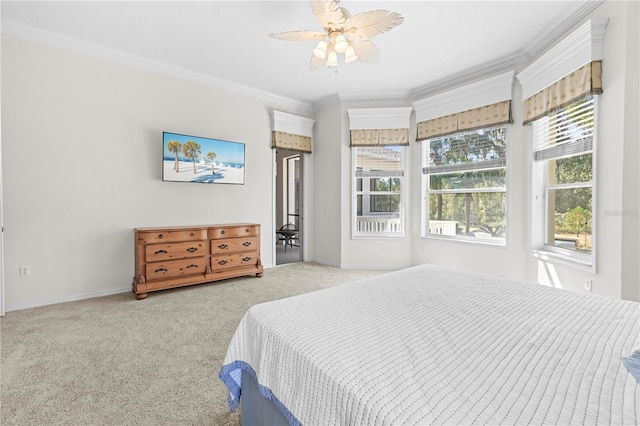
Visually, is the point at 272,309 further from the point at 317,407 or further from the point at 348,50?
the point at 348,50

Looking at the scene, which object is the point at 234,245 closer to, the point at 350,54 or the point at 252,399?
the point at 350,54

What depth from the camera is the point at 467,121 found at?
3998mm

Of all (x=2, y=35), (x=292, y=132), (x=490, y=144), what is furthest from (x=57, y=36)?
(x=490, y=144)

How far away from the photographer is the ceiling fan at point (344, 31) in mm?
2232

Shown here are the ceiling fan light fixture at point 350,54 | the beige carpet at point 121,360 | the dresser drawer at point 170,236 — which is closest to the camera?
the beige carpet at point 121,360

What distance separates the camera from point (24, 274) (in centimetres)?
298

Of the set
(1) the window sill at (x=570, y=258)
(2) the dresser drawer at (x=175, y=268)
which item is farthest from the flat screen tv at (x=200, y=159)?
(1) the window sill at (x=570, y=258)

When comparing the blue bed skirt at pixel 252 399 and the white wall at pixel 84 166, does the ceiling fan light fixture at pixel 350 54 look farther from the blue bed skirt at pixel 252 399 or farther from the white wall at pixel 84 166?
the blue bed skirt at pixel 252 399

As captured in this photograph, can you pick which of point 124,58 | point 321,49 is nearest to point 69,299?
point 124,58

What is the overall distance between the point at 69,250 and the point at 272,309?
317 cm

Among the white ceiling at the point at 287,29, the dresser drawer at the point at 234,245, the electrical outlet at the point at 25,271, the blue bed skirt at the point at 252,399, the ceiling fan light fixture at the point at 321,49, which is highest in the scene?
the white ceiling at the point at 287,29

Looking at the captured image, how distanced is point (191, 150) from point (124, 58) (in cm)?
126

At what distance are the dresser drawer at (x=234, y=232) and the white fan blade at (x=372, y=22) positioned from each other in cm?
271

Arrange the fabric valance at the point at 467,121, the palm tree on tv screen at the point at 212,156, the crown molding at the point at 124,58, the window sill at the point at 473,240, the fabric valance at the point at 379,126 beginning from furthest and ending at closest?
the fabric valance at the point at 379,126 → the palm tree on tv screen at the point at 212,156 → the window sill at the point at 473,240 → the fabric valance at the point at 467,121 → the crown molding at the point at 124,58
